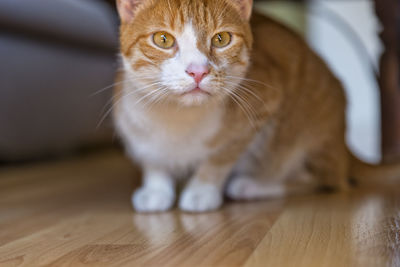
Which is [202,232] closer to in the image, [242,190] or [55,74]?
[242,190]

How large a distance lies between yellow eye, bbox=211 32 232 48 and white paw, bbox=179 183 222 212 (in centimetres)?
42

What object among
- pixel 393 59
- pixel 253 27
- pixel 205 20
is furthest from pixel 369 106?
pixel 205 20

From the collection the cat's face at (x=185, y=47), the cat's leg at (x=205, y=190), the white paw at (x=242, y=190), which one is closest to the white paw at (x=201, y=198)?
the cat's leg at (x=205, y=190)

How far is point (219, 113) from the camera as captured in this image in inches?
51.6

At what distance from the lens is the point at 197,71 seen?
1.07m

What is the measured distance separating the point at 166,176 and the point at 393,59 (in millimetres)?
915

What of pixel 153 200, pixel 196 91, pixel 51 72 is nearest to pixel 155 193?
pixel 153 200

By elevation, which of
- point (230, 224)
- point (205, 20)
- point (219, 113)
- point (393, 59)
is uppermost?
point (205, 20)

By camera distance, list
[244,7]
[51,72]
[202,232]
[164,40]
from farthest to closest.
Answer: [51,72]
[244,7]
[164,40]
[202,232]

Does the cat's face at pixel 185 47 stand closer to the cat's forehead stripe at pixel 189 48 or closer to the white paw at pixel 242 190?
the cat's forehead stripe at pixel 189 48

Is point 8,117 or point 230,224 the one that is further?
point 8,117

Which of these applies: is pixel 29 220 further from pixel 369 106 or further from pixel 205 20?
pixel 369 106

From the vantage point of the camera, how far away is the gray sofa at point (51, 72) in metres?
2.04

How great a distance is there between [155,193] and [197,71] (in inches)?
18.5
